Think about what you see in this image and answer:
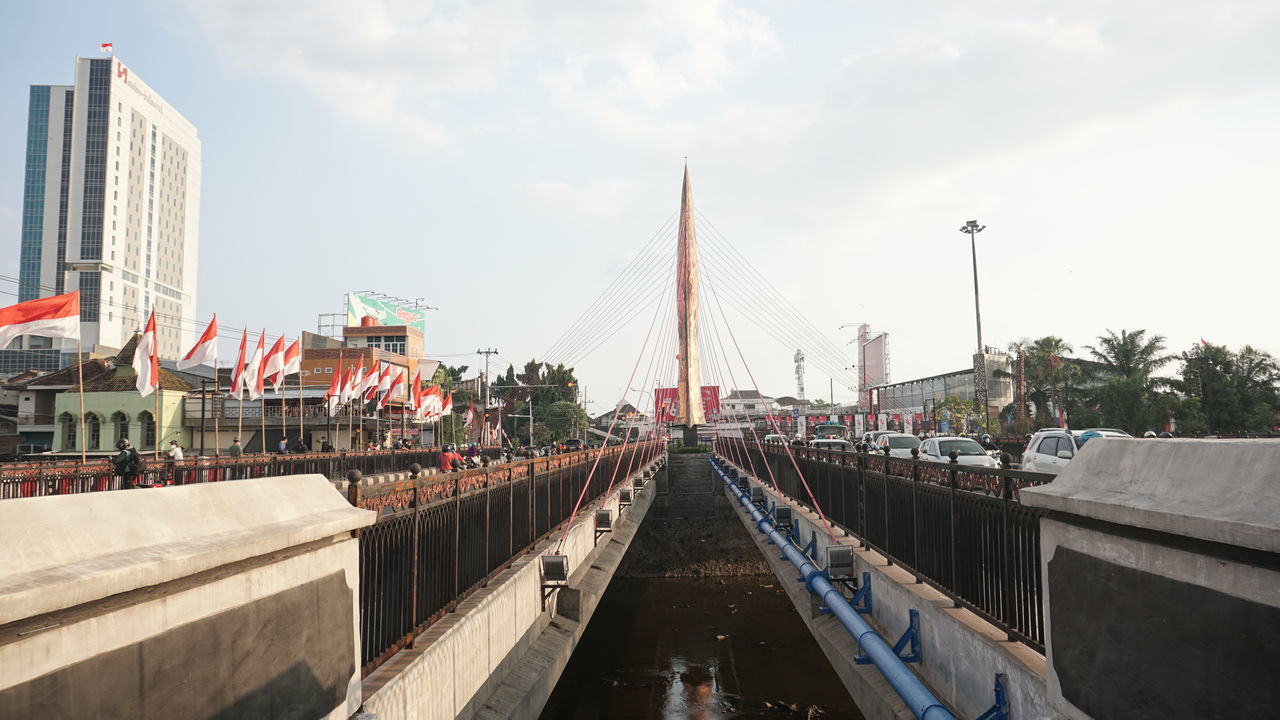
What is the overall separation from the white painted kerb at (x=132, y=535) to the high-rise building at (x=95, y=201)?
13448 centimetres

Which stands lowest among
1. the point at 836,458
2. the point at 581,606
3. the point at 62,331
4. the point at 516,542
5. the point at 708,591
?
the point at 708,591

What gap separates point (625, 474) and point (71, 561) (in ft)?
74.9

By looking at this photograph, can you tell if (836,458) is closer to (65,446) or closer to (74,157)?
(65,446)

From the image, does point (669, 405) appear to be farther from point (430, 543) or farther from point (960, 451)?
point (430, 543)

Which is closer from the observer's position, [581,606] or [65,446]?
[581,606]

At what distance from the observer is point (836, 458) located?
13438 mm

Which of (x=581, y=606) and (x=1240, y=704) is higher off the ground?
(x=1240, y=704)

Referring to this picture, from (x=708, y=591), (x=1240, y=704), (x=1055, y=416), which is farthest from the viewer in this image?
A: (x=1055, y=416)

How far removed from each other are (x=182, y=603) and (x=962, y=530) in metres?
5.99

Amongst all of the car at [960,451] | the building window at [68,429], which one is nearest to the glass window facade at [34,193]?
the building window at [68,429]

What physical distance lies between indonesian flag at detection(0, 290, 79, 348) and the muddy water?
12.7 m

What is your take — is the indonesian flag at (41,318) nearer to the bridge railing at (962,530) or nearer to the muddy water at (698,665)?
the muddy water at (698,665)

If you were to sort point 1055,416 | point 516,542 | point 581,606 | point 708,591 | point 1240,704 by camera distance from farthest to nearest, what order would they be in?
point 1055,416 → point 708,591 → point 581,606 → point 516,542 → point 1240,704

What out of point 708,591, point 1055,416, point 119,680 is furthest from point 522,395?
point 119,680
